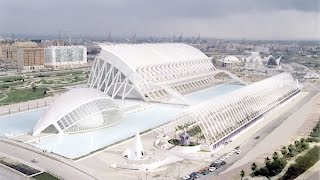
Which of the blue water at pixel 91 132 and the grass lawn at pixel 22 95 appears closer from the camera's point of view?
the blue water at pixel 91 132

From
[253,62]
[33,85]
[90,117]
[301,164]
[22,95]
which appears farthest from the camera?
[253,62]

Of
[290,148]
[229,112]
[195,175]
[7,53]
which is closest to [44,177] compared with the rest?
[195,175]

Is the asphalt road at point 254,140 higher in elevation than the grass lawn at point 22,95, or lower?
higher

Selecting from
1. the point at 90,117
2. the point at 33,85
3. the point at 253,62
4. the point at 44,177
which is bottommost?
the point at 33,85

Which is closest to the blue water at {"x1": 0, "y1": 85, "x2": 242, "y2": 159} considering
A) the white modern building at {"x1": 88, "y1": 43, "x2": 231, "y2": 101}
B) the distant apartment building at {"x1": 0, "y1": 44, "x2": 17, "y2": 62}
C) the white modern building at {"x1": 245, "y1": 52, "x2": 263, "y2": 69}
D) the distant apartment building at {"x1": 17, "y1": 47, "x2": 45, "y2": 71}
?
the white modern building at {"x1": 88, "y1": 43, "x2": 231, "y2": 101}

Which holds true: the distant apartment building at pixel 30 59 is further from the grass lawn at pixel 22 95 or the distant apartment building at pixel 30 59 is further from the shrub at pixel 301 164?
the shrub at pixel 301 164

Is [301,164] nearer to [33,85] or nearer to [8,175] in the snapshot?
[8,175]

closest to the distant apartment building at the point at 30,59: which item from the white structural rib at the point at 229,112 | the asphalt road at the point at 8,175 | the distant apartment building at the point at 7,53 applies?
the distant apartment building at the point at 7,53
